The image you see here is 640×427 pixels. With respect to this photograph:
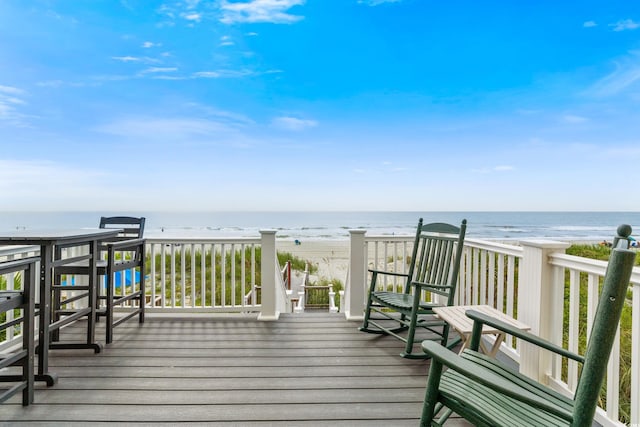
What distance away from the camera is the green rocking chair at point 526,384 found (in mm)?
966

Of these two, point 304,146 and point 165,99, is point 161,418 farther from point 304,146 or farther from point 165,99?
point 304,146

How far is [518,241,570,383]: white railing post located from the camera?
7.01 ft

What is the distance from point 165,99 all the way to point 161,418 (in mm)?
8359

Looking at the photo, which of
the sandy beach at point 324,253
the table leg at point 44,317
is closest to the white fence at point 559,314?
the table leg at point 44,317

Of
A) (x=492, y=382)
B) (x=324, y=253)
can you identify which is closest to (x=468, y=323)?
(x=492, y=382)

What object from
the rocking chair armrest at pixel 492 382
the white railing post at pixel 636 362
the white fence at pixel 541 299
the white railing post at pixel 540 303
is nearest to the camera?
the rocking chair armrest at pixel 492 382

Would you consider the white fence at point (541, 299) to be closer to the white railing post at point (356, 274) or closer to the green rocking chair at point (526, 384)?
the white railing post at point (356, 274)

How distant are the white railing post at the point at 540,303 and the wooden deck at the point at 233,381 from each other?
0.74 m

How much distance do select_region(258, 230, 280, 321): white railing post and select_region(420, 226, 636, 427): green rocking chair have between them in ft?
8.00

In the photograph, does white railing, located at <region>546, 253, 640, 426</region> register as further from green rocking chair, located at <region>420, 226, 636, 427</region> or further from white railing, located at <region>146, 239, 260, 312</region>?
white railing, located at <region>146, 239, 260, 312</region>

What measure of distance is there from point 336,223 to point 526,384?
23343mm

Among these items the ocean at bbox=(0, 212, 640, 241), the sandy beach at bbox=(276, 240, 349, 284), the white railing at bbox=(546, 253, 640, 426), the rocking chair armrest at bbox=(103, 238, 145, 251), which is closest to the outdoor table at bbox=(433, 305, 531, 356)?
the white railing at bbox=(546, 253, 640, 426)

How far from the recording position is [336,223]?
24734mm

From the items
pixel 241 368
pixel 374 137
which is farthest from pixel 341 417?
pixel 374 137
